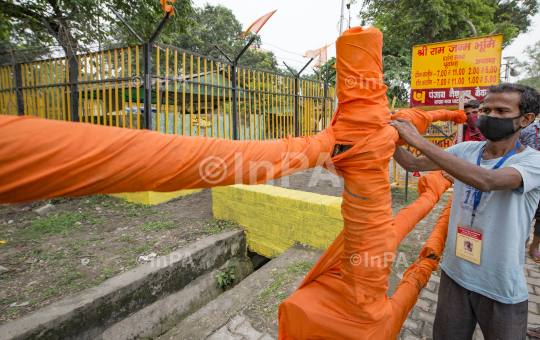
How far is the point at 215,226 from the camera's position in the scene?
4.58m

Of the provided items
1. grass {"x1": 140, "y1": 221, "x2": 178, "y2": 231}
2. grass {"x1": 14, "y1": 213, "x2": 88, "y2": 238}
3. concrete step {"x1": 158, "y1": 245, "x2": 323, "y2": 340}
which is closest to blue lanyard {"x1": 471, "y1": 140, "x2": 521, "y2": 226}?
concrete step {"x1": 158, "y1": 245, "x2": 323, "y2": 340}

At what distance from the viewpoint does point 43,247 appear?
3.93m

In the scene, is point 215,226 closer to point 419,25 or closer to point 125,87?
point 125,87

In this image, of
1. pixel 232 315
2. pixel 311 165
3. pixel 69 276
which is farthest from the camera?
pixel 69 276

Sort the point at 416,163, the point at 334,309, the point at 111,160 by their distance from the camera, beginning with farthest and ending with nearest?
the point at 416,163, the point at 334,309, the point at 111,160

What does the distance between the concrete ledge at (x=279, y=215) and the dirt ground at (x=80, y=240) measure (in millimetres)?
395

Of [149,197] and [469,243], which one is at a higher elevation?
[469,243]

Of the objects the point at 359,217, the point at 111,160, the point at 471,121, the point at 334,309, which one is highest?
the point at 471,121

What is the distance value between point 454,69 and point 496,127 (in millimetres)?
6342

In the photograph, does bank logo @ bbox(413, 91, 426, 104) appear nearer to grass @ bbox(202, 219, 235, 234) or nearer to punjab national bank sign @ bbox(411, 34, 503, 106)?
punjab national bank sign @ bbox(411, 34, 503, 106)

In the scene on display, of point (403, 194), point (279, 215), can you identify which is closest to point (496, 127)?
point (279, 215)

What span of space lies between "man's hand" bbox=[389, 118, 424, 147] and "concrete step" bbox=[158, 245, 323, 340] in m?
2.03

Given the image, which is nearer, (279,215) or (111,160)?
(111,160)

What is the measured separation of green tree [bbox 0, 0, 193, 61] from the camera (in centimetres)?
625
